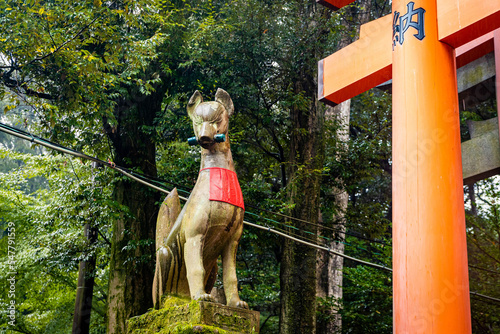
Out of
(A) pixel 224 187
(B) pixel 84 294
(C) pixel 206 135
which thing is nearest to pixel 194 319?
(A) pixel 224 187

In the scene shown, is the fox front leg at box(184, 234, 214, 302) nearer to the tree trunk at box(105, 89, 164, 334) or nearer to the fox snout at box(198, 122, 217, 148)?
the fox snout at box(198, 122, 217, 148)

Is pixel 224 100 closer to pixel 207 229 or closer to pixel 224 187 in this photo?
pixel 224 187

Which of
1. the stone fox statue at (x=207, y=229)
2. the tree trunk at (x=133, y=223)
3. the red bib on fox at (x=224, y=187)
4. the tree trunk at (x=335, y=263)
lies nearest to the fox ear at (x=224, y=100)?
the stone fox statue at (x=207, y=229)

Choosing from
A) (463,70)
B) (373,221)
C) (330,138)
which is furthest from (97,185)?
(463,70)

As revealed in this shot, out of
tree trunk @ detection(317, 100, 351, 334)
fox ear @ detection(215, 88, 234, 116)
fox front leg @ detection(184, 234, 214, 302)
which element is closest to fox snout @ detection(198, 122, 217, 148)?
fox ear @ detection(215, 88, 234, 116)

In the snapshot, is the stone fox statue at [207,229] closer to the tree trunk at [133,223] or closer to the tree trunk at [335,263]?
the tree trunk at [133,223]

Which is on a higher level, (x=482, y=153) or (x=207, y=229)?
(x=482, y=153)

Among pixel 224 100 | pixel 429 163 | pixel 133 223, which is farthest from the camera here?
pixel 133 223

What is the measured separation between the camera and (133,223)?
32.7ft

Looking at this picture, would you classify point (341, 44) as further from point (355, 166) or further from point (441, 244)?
point (441, 244)

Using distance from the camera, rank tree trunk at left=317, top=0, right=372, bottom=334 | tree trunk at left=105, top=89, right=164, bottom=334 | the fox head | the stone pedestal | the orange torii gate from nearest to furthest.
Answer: the orange torii gate → the stone pedestal → the fox head → tree trunk at left=105, top=89, right=164, bottom=334 → tree trunk at left=317, top=0, right=372, bottom=334

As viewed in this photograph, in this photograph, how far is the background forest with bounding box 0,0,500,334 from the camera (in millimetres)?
8641

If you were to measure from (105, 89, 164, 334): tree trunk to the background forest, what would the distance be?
3 cm

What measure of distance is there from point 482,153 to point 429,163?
1.98 m
